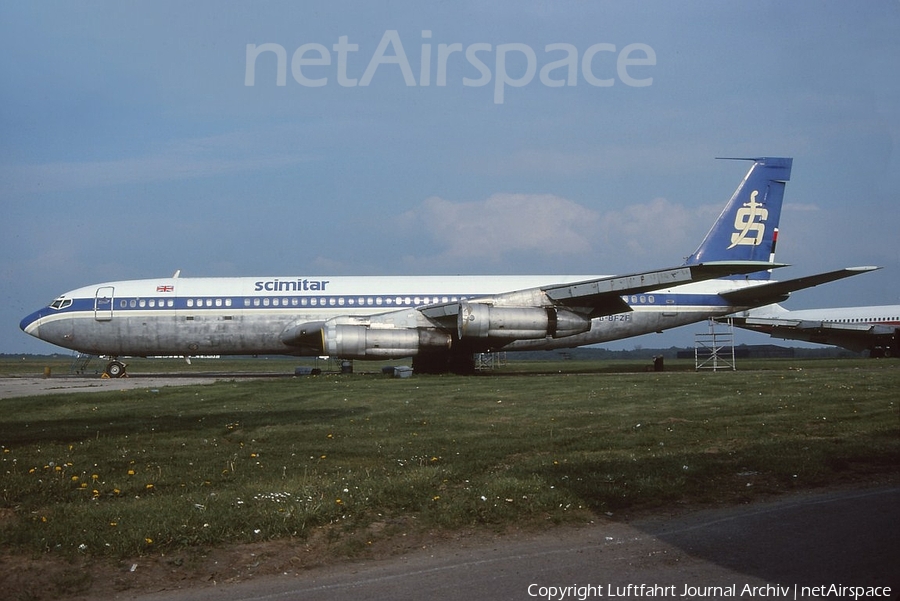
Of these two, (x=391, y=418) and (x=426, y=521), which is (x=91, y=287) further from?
(x=426, y=521)

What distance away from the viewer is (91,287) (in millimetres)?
33031

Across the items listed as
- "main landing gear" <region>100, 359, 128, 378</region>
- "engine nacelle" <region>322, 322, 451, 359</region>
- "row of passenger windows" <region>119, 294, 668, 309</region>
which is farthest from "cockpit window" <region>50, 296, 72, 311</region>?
"engine nacelle" <region>322, 322, 451, 359</region>

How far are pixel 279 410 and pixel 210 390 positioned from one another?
613 centimetres

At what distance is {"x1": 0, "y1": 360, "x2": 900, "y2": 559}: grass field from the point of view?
24.5ft

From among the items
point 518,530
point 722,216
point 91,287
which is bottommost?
point 518,530

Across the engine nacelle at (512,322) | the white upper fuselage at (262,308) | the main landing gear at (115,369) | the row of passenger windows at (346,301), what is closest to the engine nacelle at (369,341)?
the engine nacelle at (512,322)

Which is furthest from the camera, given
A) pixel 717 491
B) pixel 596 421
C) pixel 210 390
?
pixel 210 390

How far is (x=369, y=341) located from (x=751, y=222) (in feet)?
56.0

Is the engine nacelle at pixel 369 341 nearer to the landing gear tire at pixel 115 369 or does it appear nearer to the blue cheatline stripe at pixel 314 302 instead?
the blue cheatline stripe at pixel 314 302

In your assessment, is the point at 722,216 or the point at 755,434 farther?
the point at 722,216

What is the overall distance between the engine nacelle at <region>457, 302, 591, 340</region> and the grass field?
901 centimetres

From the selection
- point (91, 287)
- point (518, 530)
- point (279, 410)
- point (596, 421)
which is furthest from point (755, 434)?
point (91, 287)

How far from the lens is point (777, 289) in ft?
96.6

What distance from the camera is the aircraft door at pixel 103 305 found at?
105 feet
